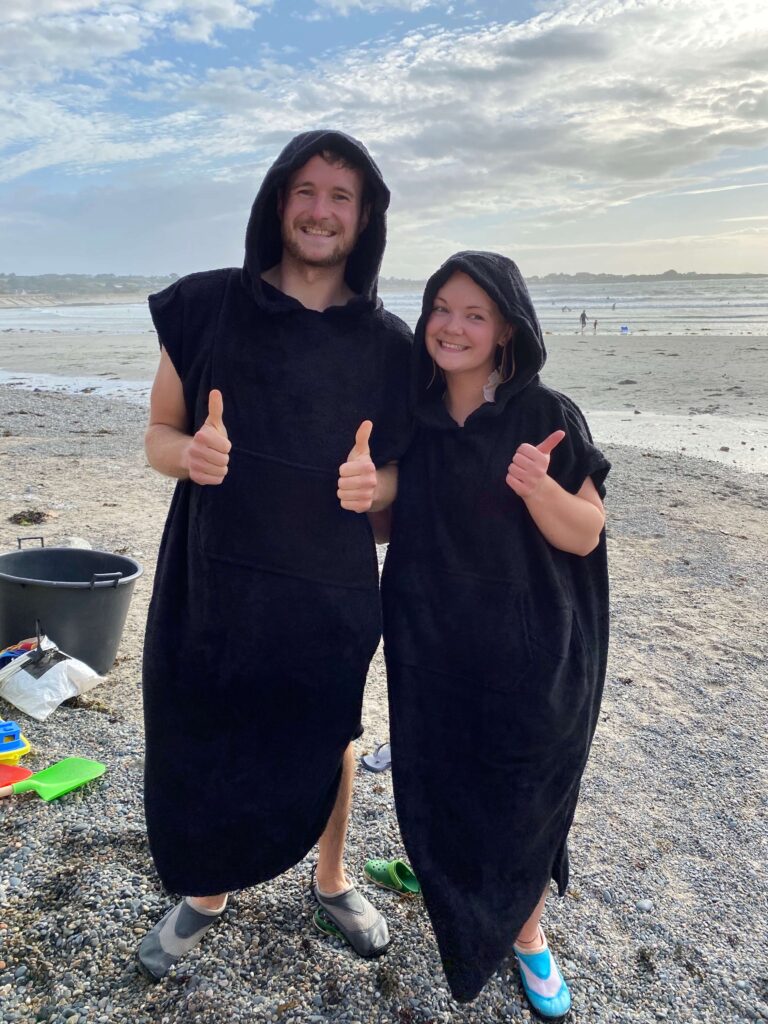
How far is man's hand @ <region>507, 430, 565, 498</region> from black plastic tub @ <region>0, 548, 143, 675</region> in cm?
264

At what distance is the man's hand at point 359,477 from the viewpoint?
7.13ft

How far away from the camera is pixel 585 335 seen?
29656 mm

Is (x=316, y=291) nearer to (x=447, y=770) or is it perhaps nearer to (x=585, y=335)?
(x=447, y=770)

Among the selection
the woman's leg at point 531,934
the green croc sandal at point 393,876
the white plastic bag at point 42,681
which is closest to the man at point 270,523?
the green croc sandal at point 393,876

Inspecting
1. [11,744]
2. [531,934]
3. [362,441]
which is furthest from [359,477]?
[11,744]

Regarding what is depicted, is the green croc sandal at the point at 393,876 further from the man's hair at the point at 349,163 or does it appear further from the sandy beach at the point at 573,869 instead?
the man's hair at the point at 349,163

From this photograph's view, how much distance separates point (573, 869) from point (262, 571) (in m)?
1.85

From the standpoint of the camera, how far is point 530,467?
6.97 ft

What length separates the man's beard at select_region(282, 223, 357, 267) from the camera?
2.30m

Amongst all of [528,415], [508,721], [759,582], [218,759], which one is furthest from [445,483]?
[759,582]

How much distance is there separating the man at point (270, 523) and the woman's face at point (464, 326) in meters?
0.22

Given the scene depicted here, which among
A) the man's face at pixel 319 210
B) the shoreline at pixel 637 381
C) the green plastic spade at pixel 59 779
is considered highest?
the man's face at pixel 319 210

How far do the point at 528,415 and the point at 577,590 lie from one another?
0.54 meters

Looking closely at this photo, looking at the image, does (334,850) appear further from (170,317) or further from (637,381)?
(637,381)
